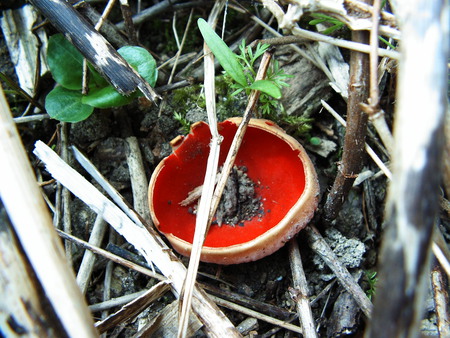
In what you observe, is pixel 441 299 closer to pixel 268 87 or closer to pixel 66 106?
pixel 268 87

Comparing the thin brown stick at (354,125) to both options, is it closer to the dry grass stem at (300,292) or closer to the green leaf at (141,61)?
the dry grass stem at (300,292)

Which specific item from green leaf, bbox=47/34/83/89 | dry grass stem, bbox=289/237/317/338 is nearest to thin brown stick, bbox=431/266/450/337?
dry grass stem, bbox=289/237/317/338

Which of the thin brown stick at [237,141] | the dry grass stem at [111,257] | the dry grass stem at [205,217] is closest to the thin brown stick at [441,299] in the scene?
the dry grass stem at [205,217]

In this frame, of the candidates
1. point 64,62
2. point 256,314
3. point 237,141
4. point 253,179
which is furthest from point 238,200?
point 64,62

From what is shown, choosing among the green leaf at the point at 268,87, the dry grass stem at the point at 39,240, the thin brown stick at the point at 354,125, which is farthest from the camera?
the green leaf at the point at 268,87

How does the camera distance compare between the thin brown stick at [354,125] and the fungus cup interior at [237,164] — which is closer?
the thin brown stick at [354,125]

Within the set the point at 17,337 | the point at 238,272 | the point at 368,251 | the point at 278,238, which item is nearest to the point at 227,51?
the point at 278,238
